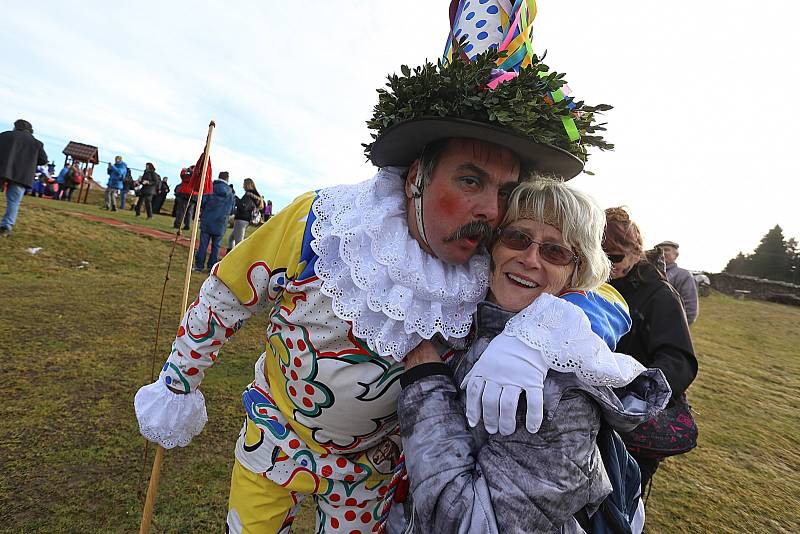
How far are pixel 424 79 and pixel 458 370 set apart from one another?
3.03ft

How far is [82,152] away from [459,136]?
24.5 metres

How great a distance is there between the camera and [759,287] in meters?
20.5

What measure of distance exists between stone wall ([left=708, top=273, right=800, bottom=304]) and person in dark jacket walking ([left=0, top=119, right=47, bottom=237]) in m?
25.6

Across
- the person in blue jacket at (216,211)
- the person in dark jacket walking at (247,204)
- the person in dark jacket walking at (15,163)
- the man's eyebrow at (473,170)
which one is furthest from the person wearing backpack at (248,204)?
the man's eyebrow at (473,170)

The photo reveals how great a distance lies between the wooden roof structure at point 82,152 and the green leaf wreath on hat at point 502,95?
23.1 m

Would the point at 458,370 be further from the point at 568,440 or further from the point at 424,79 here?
the point at 424,79

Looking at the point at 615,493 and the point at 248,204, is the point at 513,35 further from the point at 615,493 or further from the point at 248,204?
the point at 248,204

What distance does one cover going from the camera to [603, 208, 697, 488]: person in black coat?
2.18 meters

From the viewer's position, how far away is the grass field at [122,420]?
2209 mm

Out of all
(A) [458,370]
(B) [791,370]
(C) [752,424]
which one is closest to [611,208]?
(A) [458,370]

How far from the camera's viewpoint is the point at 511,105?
4.22 ft

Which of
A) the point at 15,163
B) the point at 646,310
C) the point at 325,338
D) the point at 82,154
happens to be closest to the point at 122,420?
the point at 325,338

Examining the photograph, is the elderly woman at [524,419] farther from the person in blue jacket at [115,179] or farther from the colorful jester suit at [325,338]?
the person in blue jacket at [115,179]

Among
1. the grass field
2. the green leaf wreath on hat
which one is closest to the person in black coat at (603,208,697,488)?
the green leaf wreath on hat
